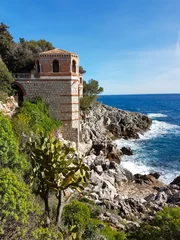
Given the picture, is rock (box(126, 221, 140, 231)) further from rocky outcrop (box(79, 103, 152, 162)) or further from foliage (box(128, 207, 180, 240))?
rocky outcrop (box(79, 103, 152, 162))

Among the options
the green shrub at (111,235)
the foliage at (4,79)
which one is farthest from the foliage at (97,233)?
the foliage at (4,79)

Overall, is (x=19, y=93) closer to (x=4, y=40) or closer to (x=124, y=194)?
(x=4, y=40)

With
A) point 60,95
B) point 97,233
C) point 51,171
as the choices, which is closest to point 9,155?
point 51,171

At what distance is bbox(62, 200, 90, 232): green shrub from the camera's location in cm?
976

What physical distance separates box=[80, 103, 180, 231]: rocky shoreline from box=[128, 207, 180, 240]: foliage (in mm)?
3122

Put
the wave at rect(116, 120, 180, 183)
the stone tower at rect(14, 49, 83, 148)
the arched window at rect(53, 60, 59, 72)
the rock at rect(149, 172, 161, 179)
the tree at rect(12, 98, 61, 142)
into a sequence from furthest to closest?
the wave at rect(116, 120, 180, 183) → the rock at rect(149, 172, 161, 179) → the arched window at rect(53, 60, 59, 72) → the stone tower at rect(14, 49, 83, 148) → the tree at rect(12, 98, 61, 142)

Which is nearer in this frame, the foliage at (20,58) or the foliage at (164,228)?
the foliage at (164,228)

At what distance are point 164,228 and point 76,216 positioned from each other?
4127 mm

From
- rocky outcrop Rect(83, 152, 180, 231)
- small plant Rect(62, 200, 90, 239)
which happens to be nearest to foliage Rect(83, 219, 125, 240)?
small plant Rect(62, 200, 90, 239)

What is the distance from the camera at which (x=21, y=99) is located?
908 inches

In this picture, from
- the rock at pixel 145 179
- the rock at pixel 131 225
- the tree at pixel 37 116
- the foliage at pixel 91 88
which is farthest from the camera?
the foliage at pixel 91 88

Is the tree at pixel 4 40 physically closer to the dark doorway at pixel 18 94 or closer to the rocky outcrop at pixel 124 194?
the dark doorway at pixel 18 94

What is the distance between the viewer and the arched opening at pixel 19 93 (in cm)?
2189

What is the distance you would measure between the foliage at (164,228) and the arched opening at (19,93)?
698 inches
